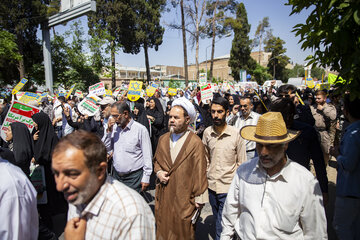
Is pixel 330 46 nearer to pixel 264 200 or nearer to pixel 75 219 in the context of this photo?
pixel 264 200

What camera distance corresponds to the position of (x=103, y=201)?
1.46 m

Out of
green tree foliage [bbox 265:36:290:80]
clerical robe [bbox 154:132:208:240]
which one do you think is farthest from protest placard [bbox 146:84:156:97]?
green tree foliage [bbox 265:36:290:80]

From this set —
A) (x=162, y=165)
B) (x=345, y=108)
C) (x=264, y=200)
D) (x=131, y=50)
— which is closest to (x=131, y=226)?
(x=264, y=200)

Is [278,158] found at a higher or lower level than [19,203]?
higher

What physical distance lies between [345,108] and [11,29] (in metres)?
33.5

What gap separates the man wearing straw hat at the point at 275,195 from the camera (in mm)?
1776

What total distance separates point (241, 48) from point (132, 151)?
150ft

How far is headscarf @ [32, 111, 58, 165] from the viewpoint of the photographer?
13.1 ft

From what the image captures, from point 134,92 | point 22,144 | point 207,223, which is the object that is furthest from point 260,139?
point 134,92

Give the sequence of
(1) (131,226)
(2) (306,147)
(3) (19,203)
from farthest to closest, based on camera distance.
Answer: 1. (2) (306,147)
2. (3) (19,203)
3. (1) (131,226)

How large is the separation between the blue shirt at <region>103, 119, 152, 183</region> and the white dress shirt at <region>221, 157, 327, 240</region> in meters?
1.99

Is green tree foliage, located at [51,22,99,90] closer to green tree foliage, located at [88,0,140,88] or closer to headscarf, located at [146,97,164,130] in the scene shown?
green tree foliage, located at [88,0,140,88]

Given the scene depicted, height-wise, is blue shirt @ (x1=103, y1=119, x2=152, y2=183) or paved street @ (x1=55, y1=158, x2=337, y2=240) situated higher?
blue shirt @ (x1=103, y1=119, x2=152, y2=183)

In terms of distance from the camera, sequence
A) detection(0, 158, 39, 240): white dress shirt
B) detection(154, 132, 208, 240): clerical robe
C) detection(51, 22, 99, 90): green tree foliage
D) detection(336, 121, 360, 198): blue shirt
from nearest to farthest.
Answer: detection(0, 158, 39, 240): white dress shirt < detection(336, 121, 360, 198): blue shirt < detection(154, 132, 208, 240): clerical robe < detection(51, 22, 99, 90): green tree foliage
